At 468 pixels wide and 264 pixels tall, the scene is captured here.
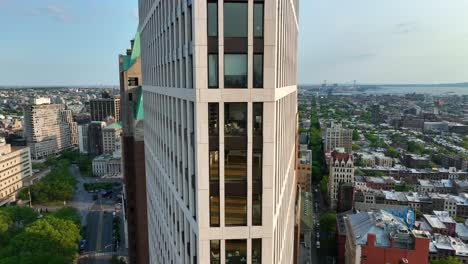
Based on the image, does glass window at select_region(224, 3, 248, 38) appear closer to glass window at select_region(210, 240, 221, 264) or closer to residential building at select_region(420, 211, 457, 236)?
glass window at select_region(210, 240, 221, 264)

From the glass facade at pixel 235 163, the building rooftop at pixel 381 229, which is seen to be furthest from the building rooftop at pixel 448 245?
the glass facade at pixel 235 163

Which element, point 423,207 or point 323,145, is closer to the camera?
point 423,207

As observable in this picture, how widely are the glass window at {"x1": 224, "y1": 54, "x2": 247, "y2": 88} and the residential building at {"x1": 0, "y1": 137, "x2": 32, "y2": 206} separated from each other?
132 meters

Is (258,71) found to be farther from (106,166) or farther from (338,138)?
(338,138)

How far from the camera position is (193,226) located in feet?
57.7

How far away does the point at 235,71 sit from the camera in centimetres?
1529

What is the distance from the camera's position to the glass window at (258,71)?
15297mm

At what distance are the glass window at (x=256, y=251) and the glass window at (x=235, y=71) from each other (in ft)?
25.2

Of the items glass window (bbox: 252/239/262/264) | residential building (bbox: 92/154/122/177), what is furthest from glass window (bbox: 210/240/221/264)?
residential building (bbox: 92/154/122/177)

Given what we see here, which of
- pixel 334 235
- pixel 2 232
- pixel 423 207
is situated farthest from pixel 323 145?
pixel 2 232

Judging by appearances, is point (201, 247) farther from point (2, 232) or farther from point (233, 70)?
point (2, 232)

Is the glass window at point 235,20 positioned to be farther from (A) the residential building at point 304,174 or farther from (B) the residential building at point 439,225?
(A) the residential building at point 304,174

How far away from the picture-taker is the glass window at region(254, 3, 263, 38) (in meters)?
14.9

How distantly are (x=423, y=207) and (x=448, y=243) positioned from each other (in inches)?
1274
